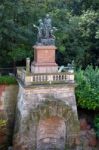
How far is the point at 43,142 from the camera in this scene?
2045 centimetres

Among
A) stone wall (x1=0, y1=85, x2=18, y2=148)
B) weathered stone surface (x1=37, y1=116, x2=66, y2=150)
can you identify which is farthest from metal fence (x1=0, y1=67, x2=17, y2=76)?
weathered stone surface (x1=37, y1=116, x2=66, y2=150)

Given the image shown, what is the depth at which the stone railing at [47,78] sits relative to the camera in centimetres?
1953

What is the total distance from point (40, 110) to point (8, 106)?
300 centimetres

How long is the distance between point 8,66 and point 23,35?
2935mm

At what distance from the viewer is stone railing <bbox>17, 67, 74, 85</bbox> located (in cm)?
1953

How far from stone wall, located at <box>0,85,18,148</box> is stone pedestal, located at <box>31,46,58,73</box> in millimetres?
2299

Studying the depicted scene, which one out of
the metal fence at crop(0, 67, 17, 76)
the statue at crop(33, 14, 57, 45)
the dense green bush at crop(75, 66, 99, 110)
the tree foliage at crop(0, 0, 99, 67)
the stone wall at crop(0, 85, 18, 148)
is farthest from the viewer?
the metal fence at crop(0, 67, 17, 76)

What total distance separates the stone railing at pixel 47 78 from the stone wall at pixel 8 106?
1.87 meters

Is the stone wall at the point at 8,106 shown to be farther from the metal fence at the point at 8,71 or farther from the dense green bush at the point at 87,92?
the dense green bush at the point at 87,92

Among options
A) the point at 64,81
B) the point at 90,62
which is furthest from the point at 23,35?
the point at 90,62

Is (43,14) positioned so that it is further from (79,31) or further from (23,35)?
(79,31)

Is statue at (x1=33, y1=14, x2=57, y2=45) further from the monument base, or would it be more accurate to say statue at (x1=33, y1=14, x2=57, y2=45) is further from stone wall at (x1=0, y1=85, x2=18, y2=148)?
stone wall at (x1=0, y1=85, x2=18, y2=148)

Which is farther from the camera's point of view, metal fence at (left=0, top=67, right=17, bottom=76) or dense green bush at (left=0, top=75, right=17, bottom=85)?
metal fence at (left=0, top=67, right=17, bottom=76)

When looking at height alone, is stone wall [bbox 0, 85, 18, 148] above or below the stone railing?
below
